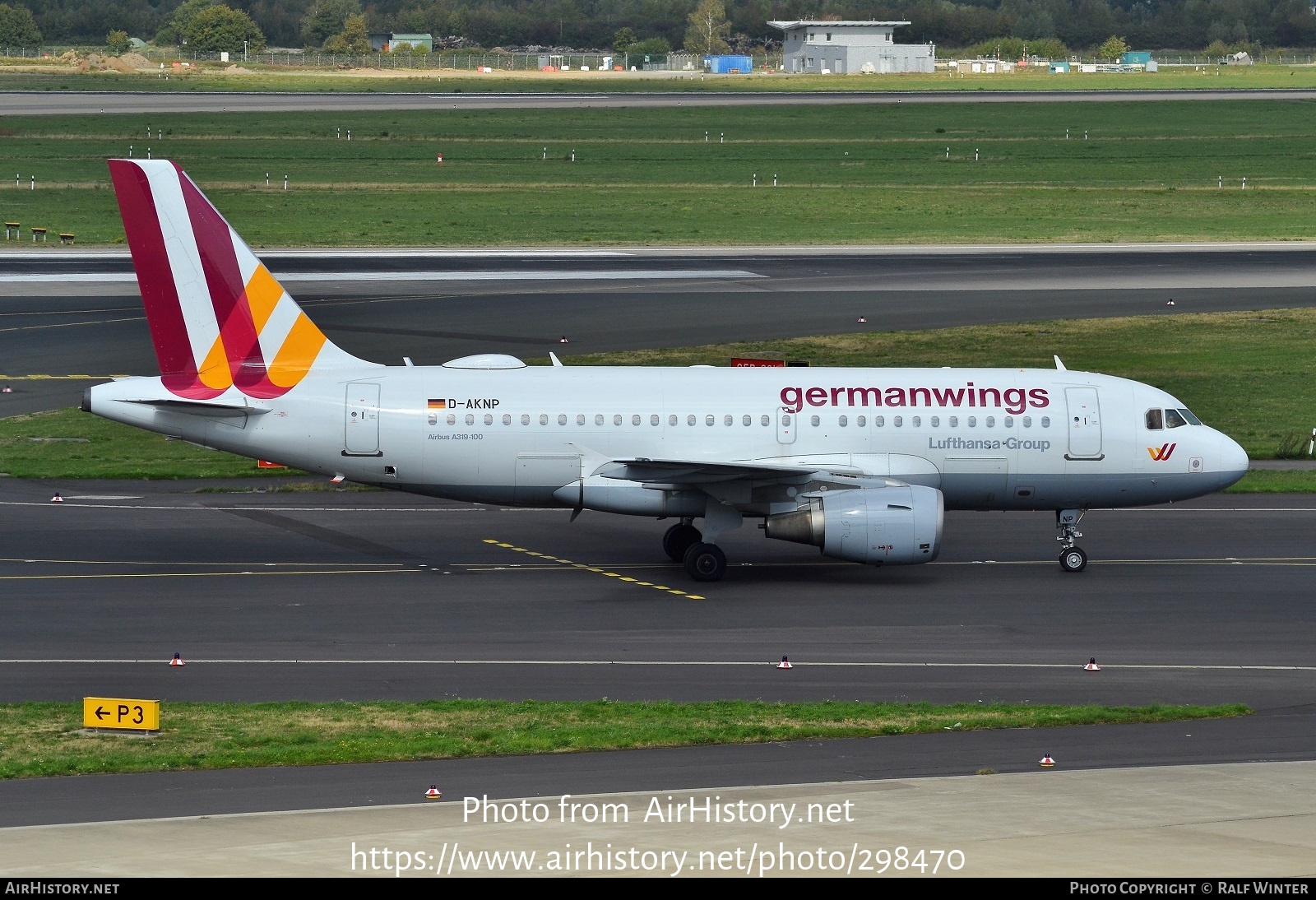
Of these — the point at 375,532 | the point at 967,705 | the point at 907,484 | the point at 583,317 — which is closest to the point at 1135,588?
the point at 907,484

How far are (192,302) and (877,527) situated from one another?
15.5m

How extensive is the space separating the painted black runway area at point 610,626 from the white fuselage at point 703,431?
1.97 meters

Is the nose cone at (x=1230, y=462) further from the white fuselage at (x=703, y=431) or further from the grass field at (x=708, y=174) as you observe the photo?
the grass field at (x=708, y=174)

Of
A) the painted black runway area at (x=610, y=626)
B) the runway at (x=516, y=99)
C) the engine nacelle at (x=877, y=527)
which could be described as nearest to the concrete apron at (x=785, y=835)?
the painted black runway area at (x=610, y=626)

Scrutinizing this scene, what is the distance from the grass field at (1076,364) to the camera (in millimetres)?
46500

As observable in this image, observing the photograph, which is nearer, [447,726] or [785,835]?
[785,835]

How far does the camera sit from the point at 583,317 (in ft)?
212

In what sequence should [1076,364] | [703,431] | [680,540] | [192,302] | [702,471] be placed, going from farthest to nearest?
[1076,364] → [680,540] → [703,431] → [192,302] → [702,471]

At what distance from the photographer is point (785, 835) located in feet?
61.5

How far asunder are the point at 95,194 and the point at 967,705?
89.3 metres

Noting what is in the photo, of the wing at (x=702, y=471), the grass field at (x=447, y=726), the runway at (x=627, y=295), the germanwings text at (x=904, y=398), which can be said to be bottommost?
the grass field at (x=447, y=726)

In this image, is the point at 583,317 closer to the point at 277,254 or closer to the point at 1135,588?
the point at 277,254

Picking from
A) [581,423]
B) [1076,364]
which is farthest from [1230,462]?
[1076,364]

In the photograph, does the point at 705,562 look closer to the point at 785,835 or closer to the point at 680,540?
the point at 680,540
